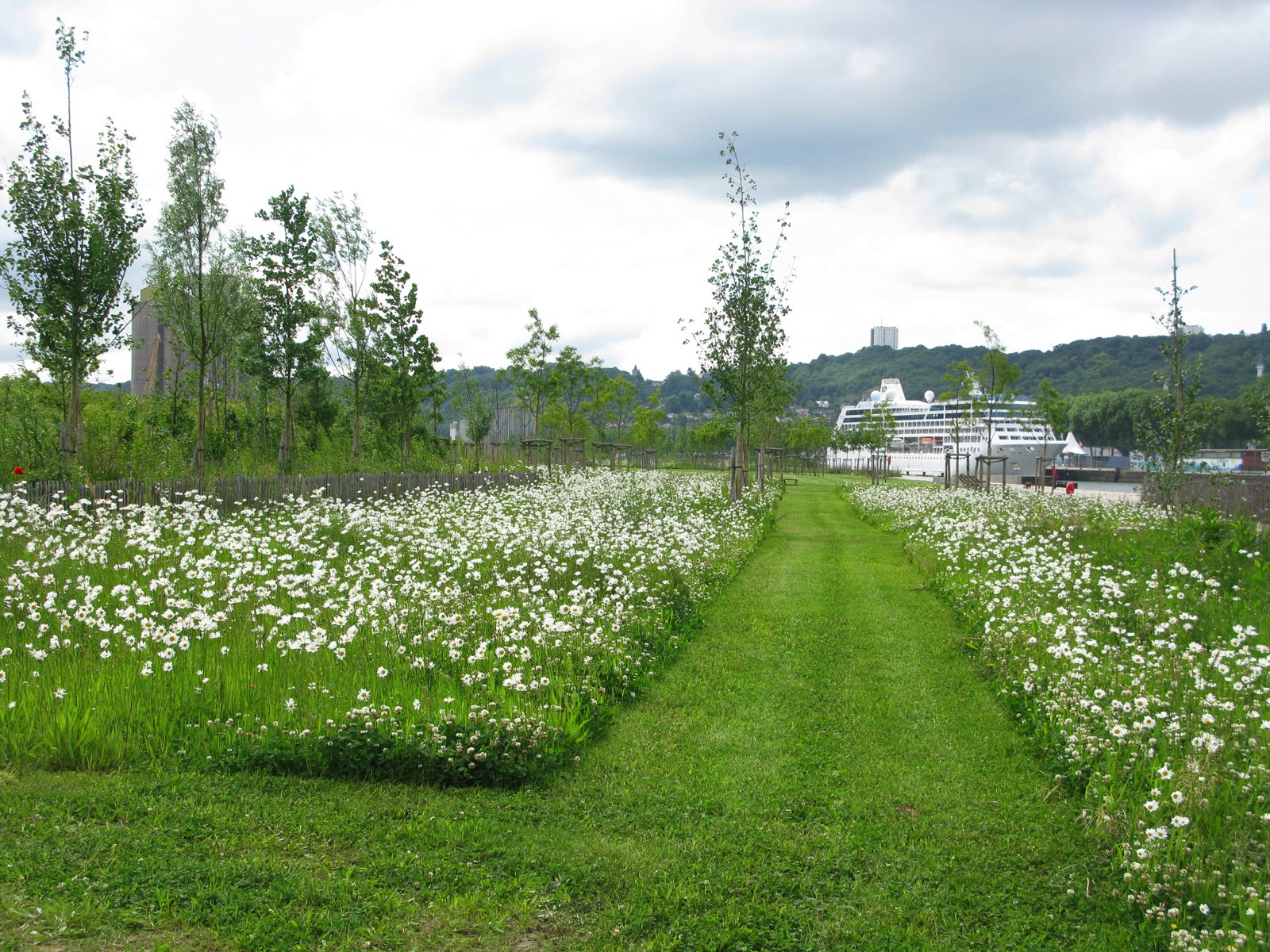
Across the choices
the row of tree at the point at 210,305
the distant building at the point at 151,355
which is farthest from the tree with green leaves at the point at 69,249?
the distant building at the point at 151,355

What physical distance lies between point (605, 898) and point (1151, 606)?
6.55m

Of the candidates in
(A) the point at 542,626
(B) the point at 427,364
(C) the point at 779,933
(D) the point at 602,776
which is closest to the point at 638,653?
(A) the point at 542,626

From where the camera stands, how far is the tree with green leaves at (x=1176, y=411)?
15883 mm

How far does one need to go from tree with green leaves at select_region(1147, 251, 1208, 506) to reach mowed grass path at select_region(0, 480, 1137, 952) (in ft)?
40.4

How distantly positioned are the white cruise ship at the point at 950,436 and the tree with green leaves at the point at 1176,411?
12231 mm

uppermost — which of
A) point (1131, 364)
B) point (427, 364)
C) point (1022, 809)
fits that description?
point (1131, 364)

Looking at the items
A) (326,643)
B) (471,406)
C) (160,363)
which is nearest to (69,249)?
(326,643)

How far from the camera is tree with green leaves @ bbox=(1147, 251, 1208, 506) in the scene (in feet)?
52.1

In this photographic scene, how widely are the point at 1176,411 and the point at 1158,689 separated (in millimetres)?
12711

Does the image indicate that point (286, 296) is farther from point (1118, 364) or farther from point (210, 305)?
point (1118, 364)

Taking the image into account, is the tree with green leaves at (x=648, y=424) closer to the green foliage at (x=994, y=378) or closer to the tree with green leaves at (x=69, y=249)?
the green foliage at (x=994, y=378)

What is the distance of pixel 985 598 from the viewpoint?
965cm

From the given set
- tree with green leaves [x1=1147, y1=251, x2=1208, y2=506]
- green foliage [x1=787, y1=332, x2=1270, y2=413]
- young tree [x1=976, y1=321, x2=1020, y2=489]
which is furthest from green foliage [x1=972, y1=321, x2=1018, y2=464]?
green foliage [x1=787, y1=332, x2=1270, y2=413]

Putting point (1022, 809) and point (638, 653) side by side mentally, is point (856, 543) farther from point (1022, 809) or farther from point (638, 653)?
point (1022, 809)
